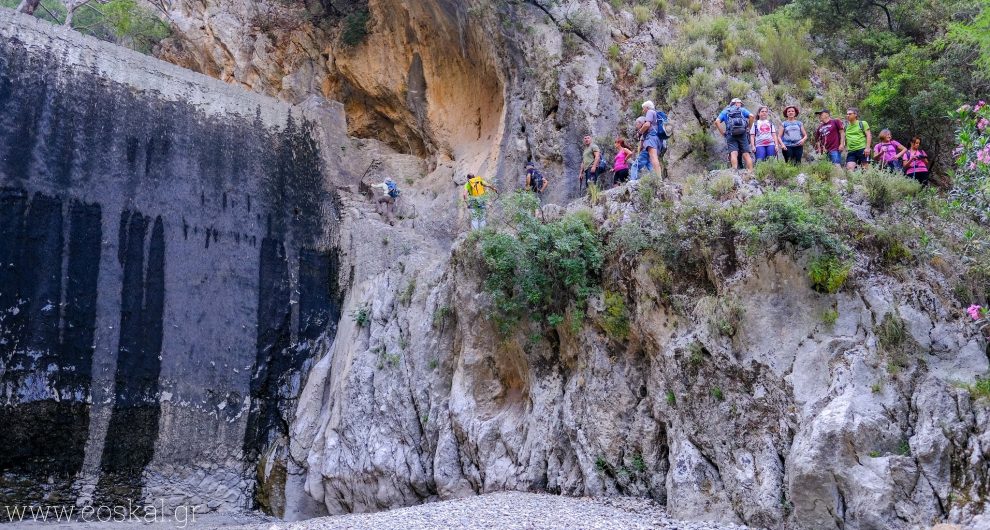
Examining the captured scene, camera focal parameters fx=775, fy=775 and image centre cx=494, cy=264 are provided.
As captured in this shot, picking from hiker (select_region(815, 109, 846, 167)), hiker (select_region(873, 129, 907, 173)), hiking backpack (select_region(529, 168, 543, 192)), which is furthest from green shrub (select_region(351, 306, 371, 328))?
hiker (select_region(873, 129, 907, 173))

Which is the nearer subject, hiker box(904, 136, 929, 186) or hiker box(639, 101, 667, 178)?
hiker box(904, 136, 929, 186)

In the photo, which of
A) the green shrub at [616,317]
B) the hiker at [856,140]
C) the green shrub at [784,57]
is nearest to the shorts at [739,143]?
the hiker at [856,140]

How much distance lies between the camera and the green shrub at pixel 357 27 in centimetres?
2105

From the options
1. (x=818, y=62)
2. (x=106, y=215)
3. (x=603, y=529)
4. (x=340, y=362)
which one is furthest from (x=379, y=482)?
(x=818, y=62)

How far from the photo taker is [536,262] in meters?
12.1

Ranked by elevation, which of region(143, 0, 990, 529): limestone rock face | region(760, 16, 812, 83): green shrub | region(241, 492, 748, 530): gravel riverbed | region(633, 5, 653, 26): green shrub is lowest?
region(241, 492, 748, 530): gravel riverbed

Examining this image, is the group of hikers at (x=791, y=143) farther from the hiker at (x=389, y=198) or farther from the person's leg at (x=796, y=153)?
the hiker at (x=389, y=198)

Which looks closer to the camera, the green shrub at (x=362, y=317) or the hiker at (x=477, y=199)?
the hiker at (x=477, y=199)

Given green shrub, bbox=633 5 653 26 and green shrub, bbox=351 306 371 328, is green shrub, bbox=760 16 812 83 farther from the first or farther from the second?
green shrub, bbox=351 306 371 328

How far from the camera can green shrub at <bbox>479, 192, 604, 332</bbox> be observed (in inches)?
458

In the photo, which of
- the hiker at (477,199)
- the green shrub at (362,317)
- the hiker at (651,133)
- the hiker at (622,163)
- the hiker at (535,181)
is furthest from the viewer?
the hiker at (535,181)

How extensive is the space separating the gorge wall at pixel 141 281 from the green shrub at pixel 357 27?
4807 millimetres

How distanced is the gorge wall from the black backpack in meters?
9.04

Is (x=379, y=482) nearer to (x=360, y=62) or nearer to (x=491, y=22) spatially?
(x=491, y=22)
